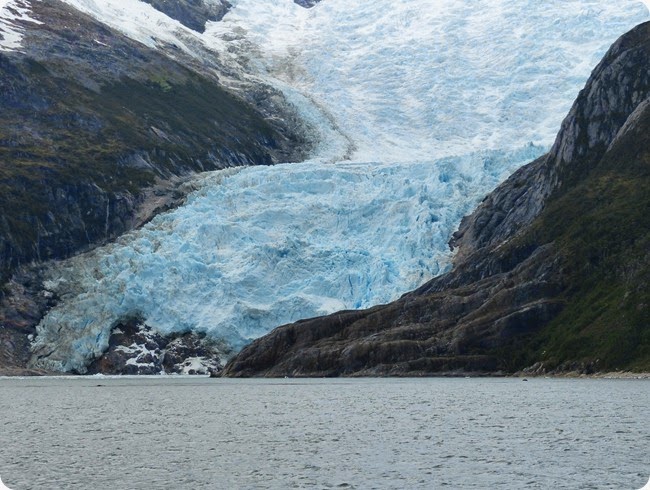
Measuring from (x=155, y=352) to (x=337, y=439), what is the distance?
262ft

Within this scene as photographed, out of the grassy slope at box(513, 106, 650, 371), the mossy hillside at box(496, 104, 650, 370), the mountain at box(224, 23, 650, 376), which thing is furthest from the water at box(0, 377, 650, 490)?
the mountain at box(224, 23, 650, 376)

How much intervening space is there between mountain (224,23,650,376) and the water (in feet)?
49.3

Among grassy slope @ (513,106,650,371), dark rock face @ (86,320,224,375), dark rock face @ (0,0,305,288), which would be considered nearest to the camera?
grassy slope @ (513,106,650,371)

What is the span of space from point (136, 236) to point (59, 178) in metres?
22.4

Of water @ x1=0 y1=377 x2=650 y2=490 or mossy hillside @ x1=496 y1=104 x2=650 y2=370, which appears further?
mossy hillside @ x1=496 y1=104 x2=650 y2=370

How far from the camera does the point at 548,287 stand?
346 ft

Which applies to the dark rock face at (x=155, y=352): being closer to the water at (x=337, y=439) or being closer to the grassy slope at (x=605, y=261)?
the water at (x=337, y=439)

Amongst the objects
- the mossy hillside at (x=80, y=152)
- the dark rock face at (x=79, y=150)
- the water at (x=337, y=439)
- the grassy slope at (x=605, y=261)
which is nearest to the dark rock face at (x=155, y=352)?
the dark rock face at (x=79, y=150)

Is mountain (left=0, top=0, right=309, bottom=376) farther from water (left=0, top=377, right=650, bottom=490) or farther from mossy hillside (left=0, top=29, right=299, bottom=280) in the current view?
water (left=0, top=377, right=650, bottom=490)

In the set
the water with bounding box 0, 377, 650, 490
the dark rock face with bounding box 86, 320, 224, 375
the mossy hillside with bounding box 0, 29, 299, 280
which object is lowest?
the water with bounding box 0, 377, 650, 490

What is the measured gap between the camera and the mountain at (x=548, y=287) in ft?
321

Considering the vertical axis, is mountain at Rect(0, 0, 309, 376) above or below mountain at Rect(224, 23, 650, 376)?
above

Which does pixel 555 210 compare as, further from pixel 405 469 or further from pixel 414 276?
pixel 405 469

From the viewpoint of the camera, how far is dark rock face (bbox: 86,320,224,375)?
411ft
